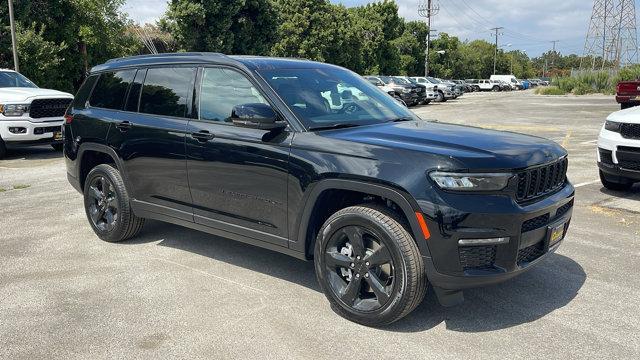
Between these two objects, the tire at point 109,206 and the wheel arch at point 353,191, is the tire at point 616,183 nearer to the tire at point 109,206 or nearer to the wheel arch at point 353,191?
the wheel arch at point 353,191

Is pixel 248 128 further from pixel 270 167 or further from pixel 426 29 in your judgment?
pixel 426 29

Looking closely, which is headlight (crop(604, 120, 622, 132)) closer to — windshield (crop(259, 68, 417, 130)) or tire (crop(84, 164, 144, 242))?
windshield (crop(259, 68, 417, 130))

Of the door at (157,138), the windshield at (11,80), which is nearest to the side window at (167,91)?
the door at (157,138)

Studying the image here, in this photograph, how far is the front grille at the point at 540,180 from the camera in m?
3.55

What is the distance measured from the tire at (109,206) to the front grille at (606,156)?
5.76 metres

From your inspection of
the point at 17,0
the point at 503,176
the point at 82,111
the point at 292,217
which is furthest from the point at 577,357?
the point at 17,0

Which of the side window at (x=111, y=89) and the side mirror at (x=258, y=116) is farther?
the side window at (x=111, y=89)

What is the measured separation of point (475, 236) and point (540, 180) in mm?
734

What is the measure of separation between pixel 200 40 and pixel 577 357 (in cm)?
2567

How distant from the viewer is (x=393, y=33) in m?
50.2

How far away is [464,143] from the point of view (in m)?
3.69

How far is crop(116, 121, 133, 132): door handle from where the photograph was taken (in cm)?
520

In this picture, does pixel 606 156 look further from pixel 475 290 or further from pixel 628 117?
pixel 475 290

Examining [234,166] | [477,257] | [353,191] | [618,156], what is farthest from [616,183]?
[234,166]
